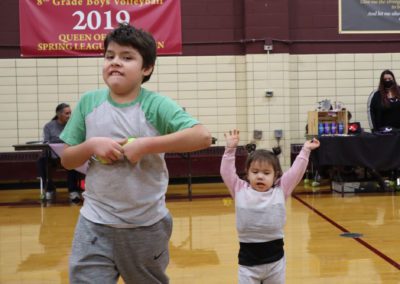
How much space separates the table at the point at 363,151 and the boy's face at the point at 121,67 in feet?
20.7

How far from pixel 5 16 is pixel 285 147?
5.26m

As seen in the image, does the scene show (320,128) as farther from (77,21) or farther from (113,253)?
(113,253)

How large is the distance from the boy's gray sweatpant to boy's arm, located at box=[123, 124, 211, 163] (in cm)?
29

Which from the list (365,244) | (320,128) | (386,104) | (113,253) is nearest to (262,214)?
(113,253)

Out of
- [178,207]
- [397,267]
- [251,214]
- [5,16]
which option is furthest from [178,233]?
[5,16]

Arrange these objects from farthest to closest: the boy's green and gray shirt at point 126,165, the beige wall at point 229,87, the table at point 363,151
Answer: the beige wall at point 229,87, the table at point 363,151, the boy's green and gray shirt at point 126,165

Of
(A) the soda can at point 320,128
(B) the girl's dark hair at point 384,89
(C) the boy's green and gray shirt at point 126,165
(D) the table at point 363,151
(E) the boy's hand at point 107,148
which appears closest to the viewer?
(E) the boy's hand at point 107,148

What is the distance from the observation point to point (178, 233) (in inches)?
222

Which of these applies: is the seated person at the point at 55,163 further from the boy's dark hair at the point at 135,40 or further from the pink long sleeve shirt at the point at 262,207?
the boy's dark hair at the point at 135,40

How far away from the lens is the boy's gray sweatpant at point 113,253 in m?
1.93

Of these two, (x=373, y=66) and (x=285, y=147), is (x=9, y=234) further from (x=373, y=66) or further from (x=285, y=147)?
(x=373, y=66)

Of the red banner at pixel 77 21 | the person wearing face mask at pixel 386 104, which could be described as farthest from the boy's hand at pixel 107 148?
the red banner at pixel 77 21

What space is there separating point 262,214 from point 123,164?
1142mm

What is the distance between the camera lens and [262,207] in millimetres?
2869
